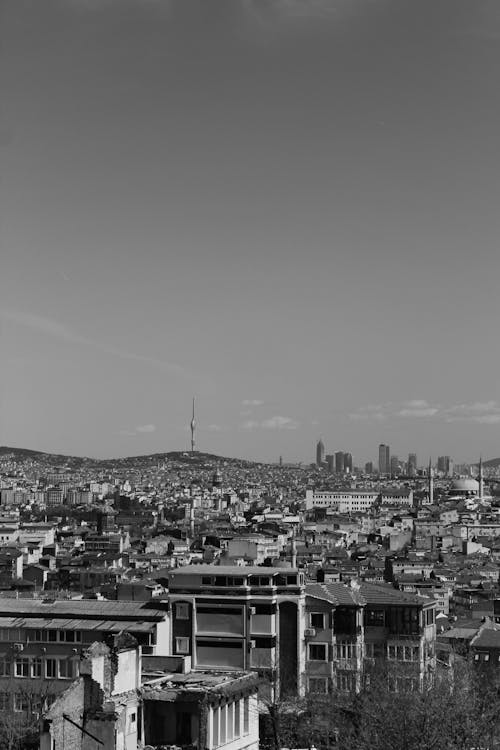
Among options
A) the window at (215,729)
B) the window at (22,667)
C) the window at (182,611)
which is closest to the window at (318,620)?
the window at (182,611)

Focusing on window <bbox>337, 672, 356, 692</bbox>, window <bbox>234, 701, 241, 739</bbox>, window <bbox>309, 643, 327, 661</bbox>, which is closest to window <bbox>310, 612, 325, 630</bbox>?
window <bbox>309, 643, 327, 661</bbox>

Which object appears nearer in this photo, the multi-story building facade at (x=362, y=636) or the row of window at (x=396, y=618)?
the multi-story building facade at (x=362, y=636)

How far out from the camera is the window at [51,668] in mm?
19141

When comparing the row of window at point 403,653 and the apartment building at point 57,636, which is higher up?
the apartment building at point 57,636

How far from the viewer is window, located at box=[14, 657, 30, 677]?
63.1ft

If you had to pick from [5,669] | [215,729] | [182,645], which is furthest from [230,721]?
[5,669]

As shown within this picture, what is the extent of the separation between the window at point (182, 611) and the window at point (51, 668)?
2.21 metres

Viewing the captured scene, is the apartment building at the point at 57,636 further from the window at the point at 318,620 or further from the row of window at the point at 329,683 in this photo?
the window at the point at 318,620

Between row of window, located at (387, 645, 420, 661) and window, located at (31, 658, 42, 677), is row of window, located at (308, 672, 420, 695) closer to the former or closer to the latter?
row of window, located at (387, 645, 420, 661)

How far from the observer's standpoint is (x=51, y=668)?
19.2 metres

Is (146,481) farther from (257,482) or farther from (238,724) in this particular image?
(238,724)

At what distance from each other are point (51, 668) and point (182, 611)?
2381mm

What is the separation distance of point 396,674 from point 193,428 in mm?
54949

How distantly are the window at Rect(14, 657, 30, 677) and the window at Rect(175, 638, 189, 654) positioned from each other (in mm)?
2379
